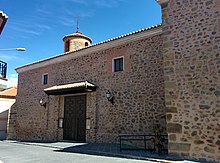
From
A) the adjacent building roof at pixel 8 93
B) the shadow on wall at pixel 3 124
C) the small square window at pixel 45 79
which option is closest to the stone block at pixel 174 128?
the small square window at pixel 45 79

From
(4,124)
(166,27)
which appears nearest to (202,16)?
(166,27)

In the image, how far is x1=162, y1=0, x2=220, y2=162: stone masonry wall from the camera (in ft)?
22.9

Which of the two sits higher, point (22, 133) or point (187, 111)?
point (187, 111)

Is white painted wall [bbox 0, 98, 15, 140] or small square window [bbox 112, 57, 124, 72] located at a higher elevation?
small square window [bbox 112, 57, 124, 72]

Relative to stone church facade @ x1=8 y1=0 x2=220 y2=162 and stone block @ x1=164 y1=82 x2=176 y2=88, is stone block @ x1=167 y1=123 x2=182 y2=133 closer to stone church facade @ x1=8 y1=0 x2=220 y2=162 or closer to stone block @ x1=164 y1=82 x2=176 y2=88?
stone church facade @ x1=8 y1=0 x2=220 y2=162

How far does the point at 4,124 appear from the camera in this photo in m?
18.1

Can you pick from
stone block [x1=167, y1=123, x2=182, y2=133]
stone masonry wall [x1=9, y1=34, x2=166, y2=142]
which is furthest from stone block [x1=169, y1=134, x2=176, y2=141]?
stone masonry wall [x1=9, y1=34, x2=166, y2=142]

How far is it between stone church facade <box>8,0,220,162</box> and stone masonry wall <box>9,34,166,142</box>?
0.05 m

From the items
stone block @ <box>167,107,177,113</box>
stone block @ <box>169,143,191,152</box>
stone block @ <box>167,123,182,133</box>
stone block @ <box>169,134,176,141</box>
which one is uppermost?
stone block @ <box>167,107,177,113</box>

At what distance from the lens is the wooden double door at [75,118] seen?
12.9 m

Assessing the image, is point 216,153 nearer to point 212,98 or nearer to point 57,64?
point 212,98

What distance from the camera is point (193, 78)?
7.48 m

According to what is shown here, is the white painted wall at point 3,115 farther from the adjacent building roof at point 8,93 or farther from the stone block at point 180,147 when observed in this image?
the stone block at point 180,147

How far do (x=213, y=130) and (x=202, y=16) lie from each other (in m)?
→ 3.93
